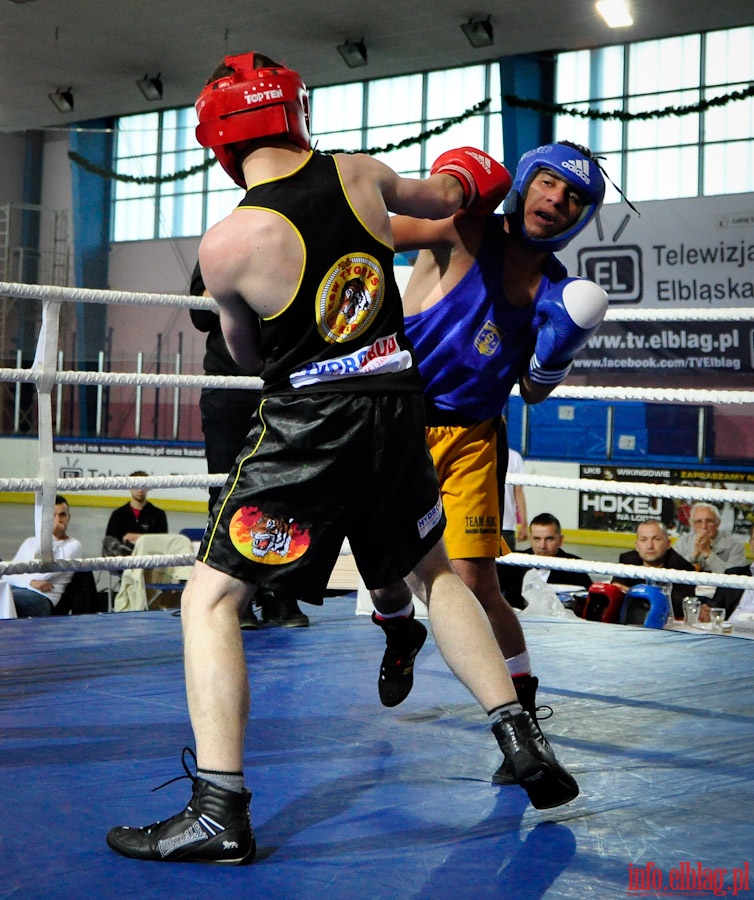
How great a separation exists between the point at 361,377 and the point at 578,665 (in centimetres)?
148

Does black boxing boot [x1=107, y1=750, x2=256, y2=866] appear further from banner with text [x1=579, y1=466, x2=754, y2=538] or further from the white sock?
banner with text [x1=579, y1=466, x2=754, y2=538]

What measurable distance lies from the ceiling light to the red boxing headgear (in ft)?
31.9

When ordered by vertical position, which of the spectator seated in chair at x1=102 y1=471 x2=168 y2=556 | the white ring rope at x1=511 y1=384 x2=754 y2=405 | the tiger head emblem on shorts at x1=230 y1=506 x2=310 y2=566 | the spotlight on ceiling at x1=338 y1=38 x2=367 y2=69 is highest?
the spotlight on ceiling at x1=338 y1=38 x2=367 y2=69

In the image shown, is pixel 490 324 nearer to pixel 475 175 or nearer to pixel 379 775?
pixel 475 175

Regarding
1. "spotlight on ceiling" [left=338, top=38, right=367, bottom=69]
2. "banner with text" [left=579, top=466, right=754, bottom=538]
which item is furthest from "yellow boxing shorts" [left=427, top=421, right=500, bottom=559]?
"spotlight on ceiling" [left=338, top=38, right=367, bottom=69]

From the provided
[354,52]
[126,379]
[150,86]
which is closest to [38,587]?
[126,379]

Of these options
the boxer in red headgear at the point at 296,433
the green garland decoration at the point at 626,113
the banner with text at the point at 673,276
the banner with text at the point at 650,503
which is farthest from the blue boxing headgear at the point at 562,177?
the green garland decoration at the point at 626,113

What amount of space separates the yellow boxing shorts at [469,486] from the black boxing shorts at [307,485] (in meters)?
0.46

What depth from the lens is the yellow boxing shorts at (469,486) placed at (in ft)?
6.89

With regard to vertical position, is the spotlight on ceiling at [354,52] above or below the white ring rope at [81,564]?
above

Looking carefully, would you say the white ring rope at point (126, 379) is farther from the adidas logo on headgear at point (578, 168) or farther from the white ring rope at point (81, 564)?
the adidas logo on headgear at point (578, 168)

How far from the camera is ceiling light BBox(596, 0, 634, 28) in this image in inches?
406

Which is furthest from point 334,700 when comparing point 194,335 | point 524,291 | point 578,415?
point 194,335

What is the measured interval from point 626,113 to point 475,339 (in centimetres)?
946
